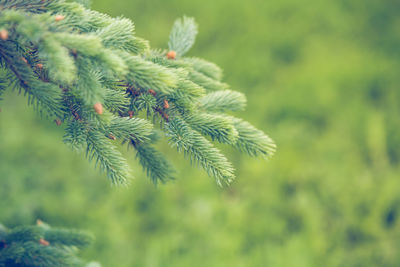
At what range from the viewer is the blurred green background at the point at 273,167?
2.47 metres

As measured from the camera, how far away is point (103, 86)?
99 cm

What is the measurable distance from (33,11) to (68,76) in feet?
1.00

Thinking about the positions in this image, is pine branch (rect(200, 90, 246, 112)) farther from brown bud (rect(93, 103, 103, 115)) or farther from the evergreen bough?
brown bud (rect(93, 103, 103, 115))

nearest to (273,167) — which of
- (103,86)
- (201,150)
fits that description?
(201,150)

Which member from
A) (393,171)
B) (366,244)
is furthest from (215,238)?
(393,171)

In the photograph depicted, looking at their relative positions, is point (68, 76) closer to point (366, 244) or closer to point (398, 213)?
point (366, 244)

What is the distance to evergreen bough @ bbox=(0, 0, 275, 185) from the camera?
2.75 feet

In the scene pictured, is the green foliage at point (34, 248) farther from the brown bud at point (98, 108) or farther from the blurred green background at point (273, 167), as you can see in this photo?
the blurred green background at point (273, 167)

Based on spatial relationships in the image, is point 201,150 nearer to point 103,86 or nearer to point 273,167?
point 103,86

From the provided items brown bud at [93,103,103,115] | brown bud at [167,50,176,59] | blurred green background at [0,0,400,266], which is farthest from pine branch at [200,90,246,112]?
blurred green background at [0,0,400,266]

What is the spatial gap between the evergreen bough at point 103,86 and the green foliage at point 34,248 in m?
0.40

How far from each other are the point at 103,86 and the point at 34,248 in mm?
588

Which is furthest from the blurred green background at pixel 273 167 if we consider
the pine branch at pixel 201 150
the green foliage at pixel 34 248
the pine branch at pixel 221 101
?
the pine branch at pixel 201 150

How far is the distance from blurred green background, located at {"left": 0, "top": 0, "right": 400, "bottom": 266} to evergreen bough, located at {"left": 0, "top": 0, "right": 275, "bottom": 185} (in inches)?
48.0
